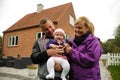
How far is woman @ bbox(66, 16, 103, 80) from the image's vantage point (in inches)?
104

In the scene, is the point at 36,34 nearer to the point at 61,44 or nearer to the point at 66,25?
the point at 66,25

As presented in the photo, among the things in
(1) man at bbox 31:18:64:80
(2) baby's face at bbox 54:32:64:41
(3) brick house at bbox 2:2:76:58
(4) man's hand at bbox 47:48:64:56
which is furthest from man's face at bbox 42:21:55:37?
(3) brick house at bbox 2:2:76:58

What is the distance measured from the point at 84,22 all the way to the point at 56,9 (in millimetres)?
23118

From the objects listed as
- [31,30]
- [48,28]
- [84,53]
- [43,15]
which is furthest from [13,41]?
[84,53]

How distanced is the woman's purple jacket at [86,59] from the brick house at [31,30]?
63.0 feet

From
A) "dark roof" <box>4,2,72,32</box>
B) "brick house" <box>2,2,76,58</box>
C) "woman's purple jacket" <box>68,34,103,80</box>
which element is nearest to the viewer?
"woman's purple jacket" <box>68,34,103,80</box>

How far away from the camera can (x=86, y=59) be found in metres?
2.61

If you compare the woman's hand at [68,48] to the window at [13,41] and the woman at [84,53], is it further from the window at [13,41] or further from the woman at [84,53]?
the window at [13,41]

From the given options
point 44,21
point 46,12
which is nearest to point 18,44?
point 46,12

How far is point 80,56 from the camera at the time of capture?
2643 millimetres

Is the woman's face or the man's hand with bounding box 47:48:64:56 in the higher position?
the woman's face

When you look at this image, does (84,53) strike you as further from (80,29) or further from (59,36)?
(59,36)

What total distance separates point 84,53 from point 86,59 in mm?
113

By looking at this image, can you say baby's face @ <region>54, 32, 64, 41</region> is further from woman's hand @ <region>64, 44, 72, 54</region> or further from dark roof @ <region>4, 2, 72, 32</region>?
dark roof @ <region>4, 2, 72, 32</region>
